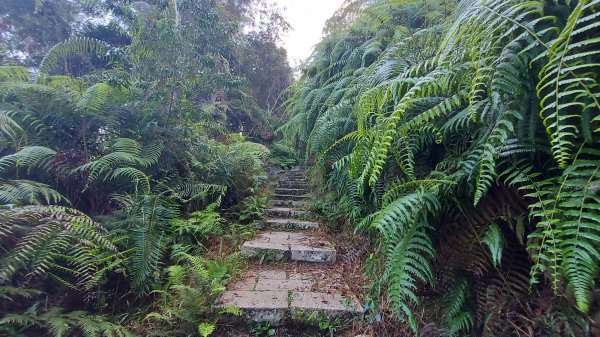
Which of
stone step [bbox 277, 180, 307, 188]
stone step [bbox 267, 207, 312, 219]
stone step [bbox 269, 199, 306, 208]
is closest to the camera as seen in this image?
stone step [bbox 267, 207, 312, 219]

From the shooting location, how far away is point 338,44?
12.5 ft

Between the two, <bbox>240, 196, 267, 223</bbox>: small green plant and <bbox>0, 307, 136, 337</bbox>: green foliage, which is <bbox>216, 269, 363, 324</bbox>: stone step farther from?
<bbox>240, 196, 267, 223</bbox>: small green plant

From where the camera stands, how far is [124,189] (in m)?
2.65

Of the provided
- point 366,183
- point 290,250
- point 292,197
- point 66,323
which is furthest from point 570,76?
point 292,197

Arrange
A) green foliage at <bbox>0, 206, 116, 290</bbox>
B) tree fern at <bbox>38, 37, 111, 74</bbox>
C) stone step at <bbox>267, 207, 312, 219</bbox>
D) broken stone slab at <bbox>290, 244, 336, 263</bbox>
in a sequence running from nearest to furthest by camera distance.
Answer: green foliage at <bbox>0, 206, 116, 290</bbox> < broken stone slab at <bbox>290, 244, 336, 263</bbox> < tree fern at <bbox>38, 37, 111, 74</bbox> < stone step at <bbox>267, 207, 312, 219</bbox>

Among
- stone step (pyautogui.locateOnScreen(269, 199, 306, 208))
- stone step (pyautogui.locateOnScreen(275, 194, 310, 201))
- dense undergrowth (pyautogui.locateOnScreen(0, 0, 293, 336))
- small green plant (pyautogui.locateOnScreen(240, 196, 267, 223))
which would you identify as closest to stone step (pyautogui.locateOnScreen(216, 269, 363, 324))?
dense undergrowth (pyautogui.locateOnScreen(0, 0, 293, 336))

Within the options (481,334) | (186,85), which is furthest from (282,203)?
(481,334)

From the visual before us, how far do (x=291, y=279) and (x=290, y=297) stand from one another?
34 centimetres

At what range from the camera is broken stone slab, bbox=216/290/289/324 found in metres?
1.68

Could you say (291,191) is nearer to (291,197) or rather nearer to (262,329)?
(291,197)

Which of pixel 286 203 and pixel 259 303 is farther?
pixel 286 203

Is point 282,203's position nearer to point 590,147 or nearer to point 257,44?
point 590,147

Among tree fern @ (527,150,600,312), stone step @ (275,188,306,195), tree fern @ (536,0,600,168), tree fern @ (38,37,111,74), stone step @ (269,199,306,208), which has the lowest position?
stone step @ (269,199,306,208)

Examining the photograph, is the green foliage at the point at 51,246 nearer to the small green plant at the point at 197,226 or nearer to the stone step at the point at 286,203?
the small green plant at the point at 197,226
